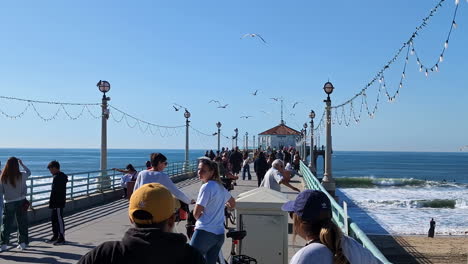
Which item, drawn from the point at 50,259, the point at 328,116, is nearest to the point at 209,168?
the point at 50,259

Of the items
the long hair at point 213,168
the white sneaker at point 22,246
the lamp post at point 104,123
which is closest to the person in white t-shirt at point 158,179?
the long hair at point 213,168

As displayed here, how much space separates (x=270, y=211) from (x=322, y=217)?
382 centimetres

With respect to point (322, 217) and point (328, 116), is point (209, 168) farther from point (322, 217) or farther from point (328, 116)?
point (328, 116)

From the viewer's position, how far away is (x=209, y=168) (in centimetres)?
546

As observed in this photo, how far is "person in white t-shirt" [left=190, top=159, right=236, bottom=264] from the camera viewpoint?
5281mm

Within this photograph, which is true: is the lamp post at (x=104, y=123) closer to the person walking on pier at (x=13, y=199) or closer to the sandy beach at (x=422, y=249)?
the person walking on pier at (x=13, y=199)

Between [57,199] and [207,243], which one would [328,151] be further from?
[207,243]

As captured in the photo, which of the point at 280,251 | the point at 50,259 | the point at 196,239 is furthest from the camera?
the point at 50,259

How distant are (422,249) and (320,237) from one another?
74.9 ft

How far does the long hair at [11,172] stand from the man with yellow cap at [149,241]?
6841 millimetres

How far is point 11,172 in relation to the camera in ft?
28.7

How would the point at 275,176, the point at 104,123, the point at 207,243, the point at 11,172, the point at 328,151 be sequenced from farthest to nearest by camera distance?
the point at 328,151
the point at 104,123
the point at 275,176
the point at 11,172
the point at 207,243

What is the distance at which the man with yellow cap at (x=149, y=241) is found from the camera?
2.47m

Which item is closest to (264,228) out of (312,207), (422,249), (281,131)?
(312,207)
